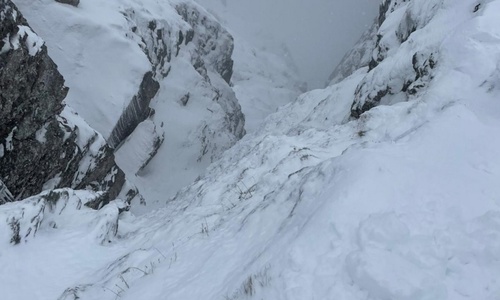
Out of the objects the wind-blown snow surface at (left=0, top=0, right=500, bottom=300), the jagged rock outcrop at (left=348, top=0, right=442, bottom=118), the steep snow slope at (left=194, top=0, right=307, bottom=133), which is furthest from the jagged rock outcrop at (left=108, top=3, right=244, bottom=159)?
→ the wind-blown snow surface at (left=0, top=0, right=500, bottom=300)

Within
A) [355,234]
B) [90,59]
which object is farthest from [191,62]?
[355,234]

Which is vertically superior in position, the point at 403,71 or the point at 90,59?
the point at 403,71

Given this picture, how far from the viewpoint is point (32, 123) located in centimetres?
1698

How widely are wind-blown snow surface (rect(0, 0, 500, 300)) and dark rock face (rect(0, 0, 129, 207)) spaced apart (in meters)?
6.79

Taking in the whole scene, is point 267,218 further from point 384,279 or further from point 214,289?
point 384,279

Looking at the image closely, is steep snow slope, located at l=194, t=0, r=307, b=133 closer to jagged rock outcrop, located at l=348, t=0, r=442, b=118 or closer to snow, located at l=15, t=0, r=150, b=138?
snow, located at l=15, t=0, r=150, b=138

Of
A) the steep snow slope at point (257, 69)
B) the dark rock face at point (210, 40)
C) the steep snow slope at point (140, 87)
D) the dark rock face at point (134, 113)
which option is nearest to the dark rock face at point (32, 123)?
the steep snow slope at point (140, 87)

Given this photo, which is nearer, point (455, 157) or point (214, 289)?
point (214, 289)

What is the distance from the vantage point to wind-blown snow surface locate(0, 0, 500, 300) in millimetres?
3941

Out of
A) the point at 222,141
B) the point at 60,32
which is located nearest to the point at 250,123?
the point at 222,141

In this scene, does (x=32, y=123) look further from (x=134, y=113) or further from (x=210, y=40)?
(x=210, y=40)

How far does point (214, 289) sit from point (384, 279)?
219cm

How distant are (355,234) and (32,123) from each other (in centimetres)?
1638

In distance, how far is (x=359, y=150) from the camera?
6168 millimetres
